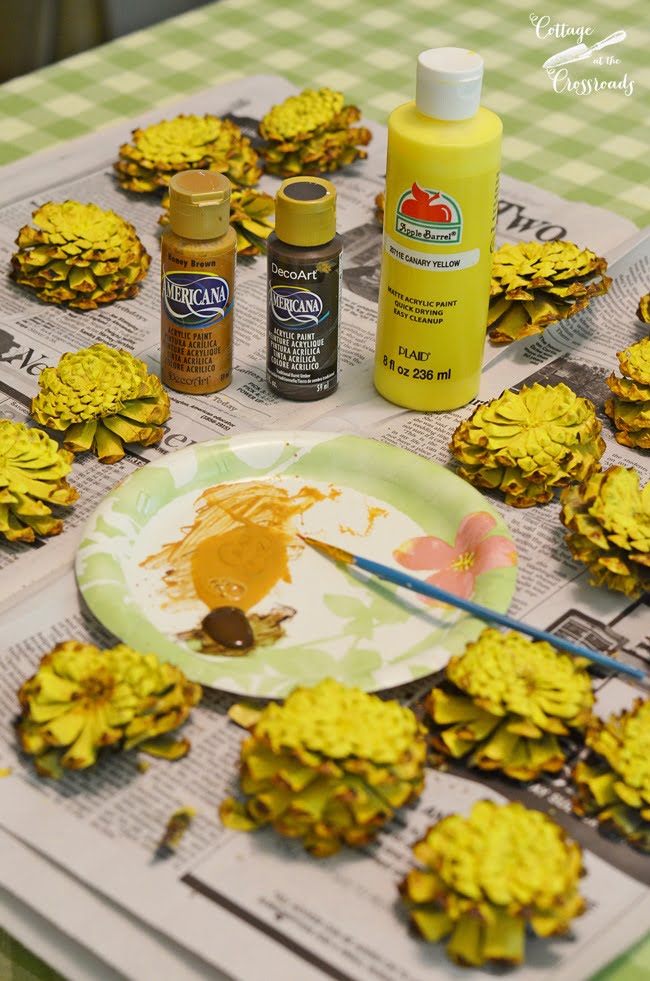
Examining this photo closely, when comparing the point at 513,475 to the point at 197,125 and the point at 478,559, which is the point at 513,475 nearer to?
the point at 478,559

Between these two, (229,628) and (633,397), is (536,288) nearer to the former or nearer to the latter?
(633,397)

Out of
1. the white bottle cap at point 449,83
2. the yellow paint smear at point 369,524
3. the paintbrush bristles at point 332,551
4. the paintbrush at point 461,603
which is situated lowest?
the yellow paint smear at point 369,524

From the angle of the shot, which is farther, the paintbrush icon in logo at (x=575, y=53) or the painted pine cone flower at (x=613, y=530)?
the paintbrush icon in logo at (x=575, y=53)

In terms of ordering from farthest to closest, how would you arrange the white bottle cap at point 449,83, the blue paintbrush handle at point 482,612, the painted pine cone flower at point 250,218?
the painted pine cone flower at point 250,218, the white bottle cap at point 449,83, the blue paintbrush handle at point 482,612

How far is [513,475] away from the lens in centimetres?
91

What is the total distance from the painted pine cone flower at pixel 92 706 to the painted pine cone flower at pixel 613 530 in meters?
0.29

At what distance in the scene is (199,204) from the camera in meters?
0.93

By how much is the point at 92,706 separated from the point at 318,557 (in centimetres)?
21

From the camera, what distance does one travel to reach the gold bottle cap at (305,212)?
912mm

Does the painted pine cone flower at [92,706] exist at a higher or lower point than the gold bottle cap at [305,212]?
lower

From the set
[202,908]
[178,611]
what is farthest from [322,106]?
[202,908]

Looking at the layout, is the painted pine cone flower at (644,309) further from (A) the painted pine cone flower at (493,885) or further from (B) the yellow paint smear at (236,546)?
(A) the painted pine cone flower at (493,885)

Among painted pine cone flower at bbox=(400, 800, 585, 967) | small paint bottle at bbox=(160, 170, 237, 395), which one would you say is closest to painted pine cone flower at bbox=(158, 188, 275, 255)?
small paint bottle at bbox=(160, 170, 237, 395)
